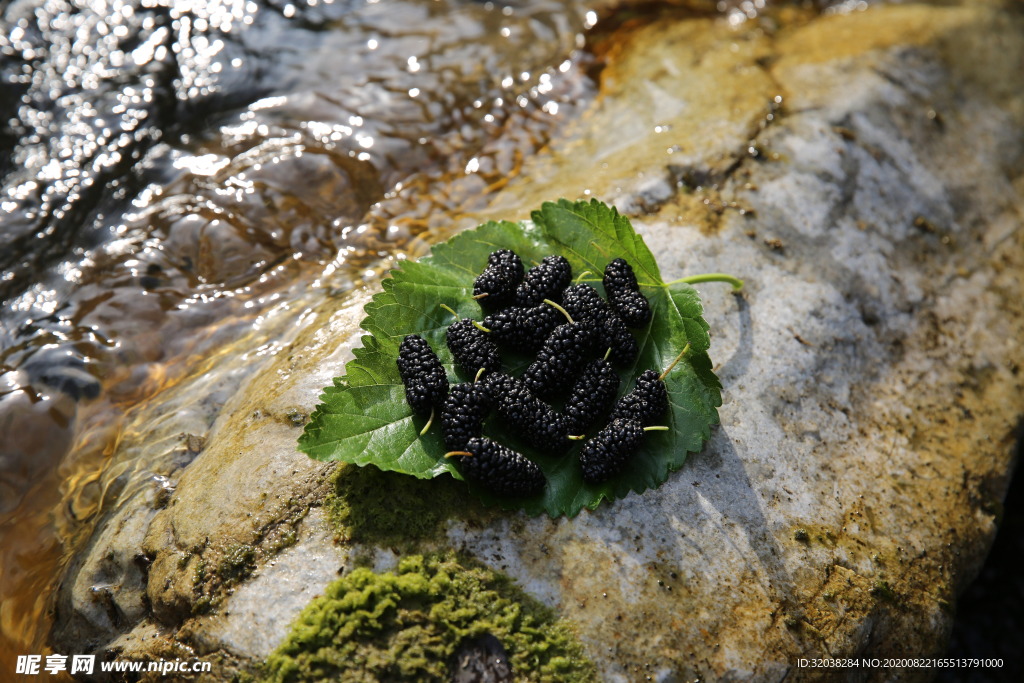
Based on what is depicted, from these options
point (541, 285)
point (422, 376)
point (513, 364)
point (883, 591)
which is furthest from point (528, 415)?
point (883, 591)

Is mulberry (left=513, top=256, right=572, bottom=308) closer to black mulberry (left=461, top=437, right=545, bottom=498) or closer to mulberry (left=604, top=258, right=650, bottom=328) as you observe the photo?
mulberry (left=604, top=258, right=650, bottom=328)

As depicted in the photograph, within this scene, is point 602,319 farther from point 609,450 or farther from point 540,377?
point 609,450

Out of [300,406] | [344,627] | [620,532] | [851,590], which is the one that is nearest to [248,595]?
[344,627]

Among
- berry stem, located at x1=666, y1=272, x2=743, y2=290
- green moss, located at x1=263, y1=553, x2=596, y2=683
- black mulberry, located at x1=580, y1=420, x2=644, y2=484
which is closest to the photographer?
green moss, located at x1=263, y1=553, x2=596, y2=683

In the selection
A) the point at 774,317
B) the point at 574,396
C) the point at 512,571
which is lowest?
the point at 512,571

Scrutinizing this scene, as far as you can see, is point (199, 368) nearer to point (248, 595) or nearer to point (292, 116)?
point (248, 595)

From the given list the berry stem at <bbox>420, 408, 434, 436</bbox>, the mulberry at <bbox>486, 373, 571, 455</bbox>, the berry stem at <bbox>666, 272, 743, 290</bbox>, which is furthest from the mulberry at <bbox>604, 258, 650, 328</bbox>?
the berry stem at <bbox>420, 408, 434, 436</bbox>
